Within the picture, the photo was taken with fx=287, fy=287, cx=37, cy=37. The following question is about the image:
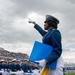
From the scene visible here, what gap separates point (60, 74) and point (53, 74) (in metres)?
0.10

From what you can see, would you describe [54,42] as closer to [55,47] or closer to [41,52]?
[55,47]

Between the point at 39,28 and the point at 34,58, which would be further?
the point at 39,28

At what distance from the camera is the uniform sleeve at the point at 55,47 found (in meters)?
4.01

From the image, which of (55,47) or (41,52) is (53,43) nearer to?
(55,47)

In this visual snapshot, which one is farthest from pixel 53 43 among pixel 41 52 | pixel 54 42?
pixel 41 52

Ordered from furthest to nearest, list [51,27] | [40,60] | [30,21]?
1. [30,21]
2. [51,27]
3. [40,60]

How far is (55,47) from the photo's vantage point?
13.4 feet

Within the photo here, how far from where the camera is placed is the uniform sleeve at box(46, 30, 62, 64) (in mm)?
4008

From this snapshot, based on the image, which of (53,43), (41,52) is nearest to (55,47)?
(53,43)

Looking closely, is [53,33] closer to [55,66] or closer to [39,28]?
[55,66]

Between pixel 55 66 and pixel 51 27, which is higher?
pixel 51 27

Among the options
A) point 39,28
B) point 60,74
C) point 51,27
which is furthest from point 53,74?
point 39,28

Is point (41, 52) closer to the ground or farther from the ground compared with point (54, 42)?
closer to the ground

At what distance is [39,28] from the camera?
5.05 m
